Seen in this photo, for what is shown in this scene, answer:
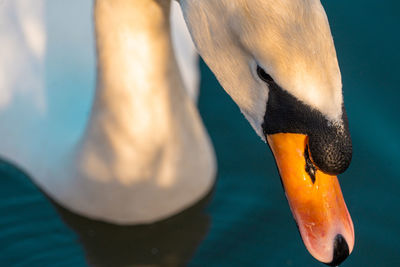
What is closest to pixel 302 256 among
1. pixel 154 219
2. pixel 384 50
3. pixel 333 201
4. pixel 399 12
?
pixel 154 219

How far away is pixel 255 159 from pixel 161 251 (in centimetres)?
70

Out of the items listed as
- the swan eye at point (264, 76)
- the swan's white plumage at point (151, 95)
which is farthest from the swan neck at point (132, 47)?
the swan eye at point (264, 76)

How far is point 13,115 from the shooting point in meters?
3.73

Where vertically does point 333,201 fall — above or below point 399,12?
above

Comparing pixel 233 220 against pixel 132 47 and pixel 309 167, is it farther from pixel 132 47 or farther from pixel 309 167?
pixel 309 167

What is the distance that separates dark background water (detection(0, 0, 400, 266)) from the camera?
3.60 meters

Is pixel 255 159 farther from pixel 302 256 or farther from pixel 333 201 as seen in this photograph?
pixel 333 201

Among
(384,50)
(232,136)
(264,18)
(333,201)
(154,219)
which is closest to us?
(264,18)

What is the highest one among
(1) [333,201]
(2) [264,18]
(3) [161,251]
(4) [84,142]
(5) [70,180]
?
(2) [264,18]

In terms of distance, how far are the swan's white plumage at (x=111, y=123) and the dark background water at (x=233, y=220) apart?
0.13 m

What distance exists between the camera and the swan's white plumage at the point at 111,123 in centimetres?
299

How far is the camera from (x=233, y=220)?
3703 millimetres

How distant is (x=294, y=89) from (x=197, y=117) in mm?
1303

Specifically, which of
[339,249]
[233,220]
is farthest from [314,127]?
[233,220]
